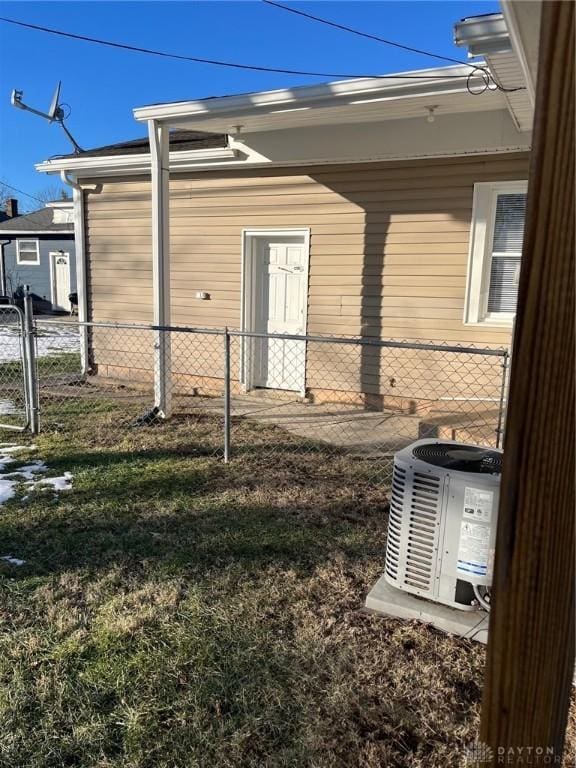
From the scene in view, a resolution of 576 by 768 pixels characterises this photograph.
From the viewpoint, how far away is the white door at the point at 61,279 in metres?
23.5

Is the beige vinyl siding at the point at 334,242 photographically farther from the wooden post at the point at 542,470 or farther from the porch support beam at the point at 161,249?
the wooden post at the point at 542,470

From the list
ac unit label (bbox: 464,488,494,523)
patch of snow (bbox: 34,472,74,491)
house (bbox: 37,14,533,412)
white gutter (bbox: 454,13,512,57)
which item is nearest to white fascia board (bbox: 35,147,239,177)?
house (bbox: 37,14,533,412)

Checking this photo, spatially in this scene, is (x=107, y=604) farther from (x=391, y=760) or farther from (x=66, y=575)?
(x=391, y=760)

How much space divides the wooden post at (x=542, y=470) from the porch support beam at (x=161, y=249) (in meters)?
5.58

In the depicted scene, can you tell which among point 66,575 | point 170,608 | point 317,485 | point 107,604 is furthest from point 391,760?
point 317,485

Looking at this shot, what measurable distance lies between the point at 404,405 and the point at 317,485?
2.70 metres

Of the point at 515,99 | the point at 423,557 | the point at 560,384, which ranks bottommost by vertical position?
the point at 423,557

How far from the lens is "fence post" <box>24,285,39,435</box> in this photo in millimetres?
5379

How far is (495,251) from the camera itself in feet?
20.0

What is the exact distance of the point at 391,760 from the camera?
177 cm

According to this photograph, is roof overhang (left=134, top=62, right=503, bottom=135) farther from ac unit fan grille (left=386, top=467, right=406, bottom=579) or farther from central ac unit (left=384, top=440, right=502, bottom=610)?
ac unit fan grille (left=386, top=467, right=406, bottom=579)

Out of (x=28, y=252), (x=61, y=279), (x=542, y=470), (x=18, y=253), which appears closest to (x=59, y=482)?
(x=542, y=470)

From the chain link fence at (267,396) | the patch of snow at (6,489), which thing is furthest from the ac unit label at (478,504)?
the patch of snow at (6,489)

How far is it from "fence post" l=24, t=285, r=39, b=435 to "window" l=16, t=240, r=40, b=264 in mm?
21168
